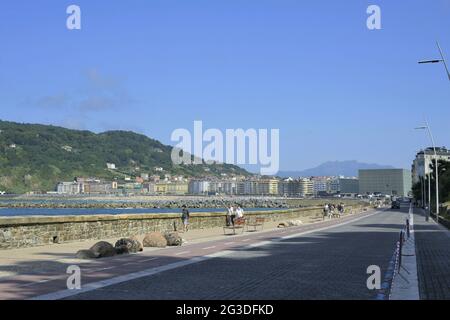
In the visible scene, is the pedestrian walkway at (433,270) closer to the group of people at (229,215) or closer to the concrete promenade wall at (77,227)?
the group of people at (229,215)

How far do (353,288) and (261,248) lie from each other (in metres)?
10.3

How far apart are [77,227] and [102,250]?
5.80 metres

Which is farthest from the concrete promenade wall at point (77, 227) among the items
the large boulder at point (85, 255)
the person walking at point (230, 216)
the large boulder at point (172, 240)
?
the large boulder at point (172, 240)

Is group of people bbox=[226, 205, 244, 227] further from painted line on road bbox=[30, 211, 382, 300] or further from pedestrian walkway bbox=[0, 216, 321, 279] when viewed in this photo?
painted line on road bbox=[30, 211, 382, 300]

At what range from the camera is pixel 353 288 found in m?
11.6

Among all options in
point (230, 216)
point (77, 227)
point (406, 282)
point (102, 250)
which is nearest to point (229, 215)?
point (230, 216)

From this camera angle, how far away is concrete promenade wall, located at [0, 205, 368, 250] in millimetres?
19438

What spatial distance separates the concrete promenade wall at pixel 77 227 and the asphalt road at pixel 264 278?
510cm

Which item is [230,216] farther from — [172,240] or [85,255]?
[85,255]

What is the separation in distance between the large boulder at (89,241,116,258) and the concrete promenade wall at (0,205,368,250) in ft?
10.7

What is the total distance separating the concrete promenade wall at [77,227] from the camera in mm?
19438

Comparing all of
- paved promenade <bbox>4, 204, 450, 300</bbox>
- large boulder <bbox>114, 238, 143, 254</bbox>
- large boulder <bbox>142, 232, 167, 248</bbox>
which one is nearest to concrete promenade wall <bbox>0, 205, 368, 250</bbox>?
paved promenade <bbox>4, 204, 450, 300</bbox>
